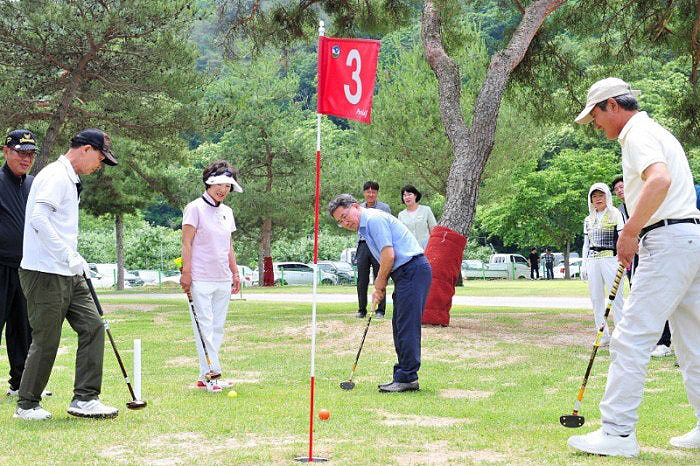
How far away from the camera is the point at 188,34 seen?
66.7 feet

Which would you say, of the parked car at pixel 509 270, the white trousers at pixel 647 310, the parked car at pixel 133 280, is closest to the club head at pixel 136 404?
the white trousers at pixel 647 310

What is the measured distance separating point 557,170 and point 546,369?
1741 inches

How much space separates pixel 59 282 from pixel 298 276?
4175 centimetres

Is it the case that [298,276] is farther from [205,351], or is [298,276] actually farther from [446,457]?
[446,457]

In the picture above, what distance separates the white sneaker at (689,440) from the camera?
5.80 metres

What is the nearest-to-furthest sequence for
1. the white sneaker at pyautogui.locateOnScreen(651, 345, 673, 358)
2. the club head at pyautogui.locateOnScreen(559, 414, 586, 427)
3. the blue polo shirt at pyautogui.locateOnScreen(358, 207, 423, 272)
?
the club head at pyautogui.locateOnScreen(559, 414, 586, 427)
the blue polo shirt at pyautogui.locateOnScreen(358, 207, 423, 272)
the white sneaker at pyautogui.locateOnScreen(651, 345, 673, 358)

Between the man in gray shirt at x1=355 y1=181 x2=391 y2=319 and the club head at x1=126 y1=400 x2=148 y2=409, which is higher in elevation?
the man in gray shirt at x1=355 y1=181 x2=391 y2=319

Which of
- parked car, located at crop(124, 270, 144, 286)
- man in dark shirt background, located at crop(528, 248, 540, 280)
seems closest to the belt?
parked car, located at crop(124, 270, 144, 286)

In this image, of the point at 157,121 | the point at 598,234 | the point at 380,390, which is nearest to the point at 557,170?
the point at 157,121

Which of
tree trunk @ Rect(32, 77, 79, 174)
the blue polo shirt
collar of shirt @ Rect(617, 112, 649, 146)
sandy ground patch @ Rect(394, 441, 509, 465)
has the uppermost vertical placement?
tree trunk @ Rect(32, 77, 79, 174)

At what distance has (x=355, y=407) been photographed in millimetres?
7566

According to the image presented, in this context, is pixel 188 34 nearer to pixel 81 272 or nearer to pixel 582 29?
pixel 582 29

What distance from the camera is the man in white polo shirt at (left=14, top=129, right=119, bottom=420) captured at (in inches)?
272

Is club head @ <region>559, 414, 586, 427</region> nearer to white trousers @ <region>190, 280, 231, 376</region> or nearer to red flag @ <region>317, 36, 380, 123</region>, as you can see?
red flag @ <region>317, 36, 380, 123</region>
